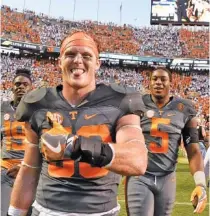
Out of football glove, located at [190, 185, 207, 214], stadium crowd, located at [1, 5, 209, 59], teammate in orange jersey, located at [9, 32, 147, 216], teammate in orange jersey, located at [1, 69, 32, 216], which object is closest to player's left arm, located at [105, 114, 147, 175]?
teammate in orange jersey, located at [9, 32, 147, 216]

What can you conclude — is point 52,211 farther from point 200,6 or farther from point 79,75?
point 200,6

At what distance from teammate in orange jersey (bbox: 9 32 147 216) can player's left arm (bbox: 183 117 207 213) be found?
152cm

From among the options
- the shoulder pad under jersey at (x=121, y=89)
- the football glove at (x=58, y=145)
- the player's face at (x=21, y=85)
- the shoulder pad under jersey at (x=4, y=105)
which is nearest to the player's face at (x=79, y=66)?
the shoulder pad under jersey at (x=121, y=89)

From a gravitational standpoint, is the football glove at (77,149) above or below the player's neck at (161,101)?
below

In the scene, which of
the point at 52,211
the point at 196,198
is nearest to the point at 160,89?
the point at 196,198

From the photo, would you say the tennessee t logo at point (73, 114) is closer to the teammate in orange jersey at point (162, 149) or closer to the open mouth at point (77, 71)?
the open mouth at point (77, 71)

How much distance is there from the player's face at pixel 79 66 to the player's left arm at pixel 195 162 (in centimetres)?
179

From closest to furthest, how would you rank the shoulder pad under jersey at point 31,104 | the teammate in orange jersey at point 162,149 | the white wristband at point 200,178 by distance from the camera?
the shoulder pad under jersey at point 31,104, the white wristband at point 200,178, the teammate in orange jersey at point 162,149

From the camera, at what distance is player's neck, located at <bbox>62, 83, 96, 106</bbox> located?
2414mm

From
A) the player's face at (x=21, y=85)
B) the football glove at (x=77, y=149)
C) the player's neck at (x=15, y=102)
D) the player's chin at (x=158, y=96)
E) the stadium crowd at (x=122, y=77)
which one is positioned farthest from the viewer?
the stadium crowd at (x=122, y=77)

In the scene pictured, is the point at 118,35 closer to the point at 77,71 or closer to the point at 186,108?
the point at 186,108

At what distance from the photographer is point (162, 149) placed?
4.30m

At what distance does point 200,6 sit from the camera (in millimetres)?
41125

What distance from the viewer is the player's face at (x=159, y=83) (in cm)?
A: 435
